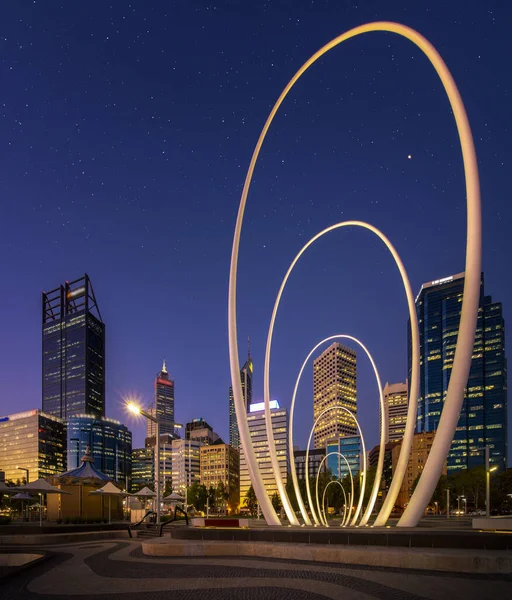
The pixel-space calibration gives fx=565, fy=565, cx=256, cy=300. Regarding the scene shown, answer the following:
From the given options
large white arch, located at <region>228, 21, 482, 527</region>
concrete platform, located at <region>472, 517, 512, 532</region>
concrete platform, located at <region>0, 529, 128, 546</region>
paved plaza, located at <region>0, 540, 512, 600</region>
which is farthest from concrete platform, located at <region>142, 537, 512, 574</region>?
concrete platform, located at <region>0, 529, 128, 546</region>

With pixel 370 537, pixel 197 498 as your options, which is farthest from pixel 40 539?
pixel 197 498

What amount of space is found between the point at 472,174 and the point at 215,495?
131 m

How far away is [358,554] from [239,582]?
12.3 feet

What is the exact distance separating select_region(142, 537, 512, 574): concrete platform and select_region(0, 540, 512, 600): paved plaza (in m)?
0.44

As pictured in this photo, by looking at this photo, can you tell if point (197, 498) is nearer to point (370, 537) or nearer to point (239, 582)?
point (370, 537)

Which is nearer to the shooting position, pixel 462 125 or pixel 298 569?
pixel 298 569

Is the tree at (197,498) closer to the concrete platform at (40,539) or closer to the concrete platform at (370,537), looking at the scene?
the concrete platform at (40,539)

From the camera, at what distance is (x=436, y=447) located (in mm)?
22156

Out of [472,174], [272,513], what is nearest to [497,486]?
[272,513]

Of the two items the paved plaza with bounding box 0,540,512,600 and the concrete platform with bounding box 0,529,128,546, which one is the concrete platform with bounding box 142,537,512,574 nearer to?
the paved plaza with bounding box 0,540,512,600

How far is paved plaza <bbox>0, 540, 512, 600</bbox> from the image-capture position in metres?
12.3

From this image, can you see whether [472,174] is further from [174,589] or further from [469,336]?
[174,589]

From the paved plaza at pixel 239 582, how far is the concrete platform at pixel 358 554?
439 millimetres

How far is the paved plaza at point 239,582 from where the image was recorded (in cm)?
1227
